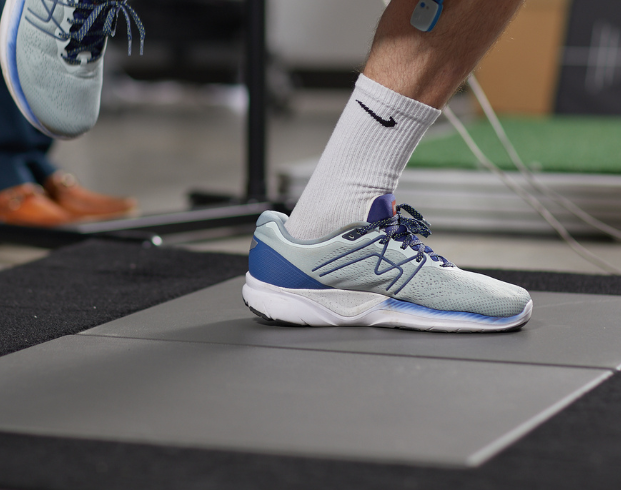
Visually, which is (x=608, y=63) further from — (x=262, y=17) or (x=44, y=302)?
(x=44, y=302)

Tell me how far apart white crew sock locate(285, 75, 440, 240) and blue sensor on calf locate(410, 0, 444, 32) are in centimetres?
9

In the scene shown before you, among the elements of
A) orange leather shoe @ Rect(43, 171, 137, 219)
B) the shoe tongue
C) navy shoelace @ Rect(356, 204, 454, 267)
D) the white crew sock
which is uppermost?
the white crew sock

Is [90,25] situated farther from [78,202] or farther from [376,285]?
[78,202]

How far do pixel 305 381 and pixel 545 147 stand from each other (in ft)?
6.34

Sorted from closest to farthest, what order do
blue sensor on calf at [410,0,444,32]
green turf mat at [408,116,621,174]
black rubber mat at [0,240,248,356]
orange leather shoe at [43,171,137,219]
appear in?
blue sensor on calf at [410,0,444,32]
black rubber mat at [0,240,248,356]
orange leather shoe at [43,171,137,219]
green turf mat at [408,116,621,174]

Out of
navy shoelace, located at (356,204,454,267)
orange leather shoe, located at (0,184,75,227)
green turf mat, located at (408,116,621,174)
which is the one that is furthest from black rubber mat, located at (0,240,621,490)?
green turf mat, located at (408,116,621,174)

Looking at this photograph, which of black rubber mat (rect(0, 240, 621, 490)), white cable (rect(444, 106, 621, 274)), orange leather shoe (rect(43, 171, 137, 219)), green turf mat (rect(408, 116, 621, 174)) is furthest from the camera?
green turf mat (rect(408, 116, 621, 174))

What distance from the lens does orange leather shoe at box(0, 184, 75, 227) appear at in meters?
1.67

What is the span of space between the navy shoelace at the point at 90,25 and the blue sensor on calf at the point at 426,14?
1.36ft

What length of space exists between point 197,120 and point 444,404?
5.49 m

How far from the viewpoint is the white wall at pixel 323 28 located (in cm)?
654
